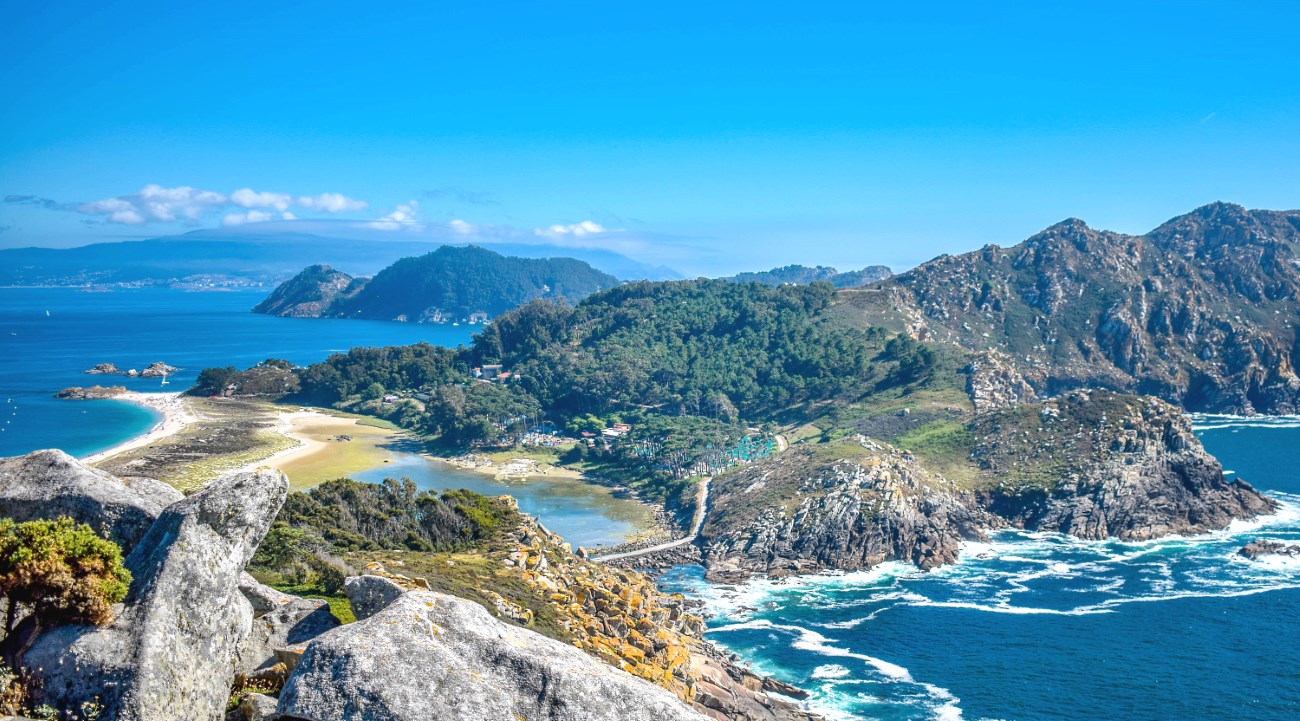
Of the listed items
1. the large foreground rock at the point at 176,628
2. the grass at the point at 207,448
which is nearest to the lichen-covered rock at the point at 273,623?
the large foreground rock at the point at 176,628

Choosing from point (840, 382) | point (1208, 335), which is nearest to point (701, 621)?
→ point (840, 382)

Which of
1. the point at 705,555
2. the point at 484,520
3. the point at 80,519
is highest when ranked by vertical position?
the point at 80,519

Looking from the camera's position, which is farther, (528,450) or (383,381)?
(383,381)

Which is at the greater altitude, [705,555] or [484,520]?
[484,520]

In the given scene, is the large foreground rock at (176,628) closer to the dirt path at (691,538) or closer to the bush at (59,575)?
the bush at (59,575)

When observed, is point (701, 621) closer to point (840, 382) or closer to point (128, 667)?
point (128, 667)

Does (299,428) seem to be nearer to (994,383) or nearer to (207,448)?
(207,448)
